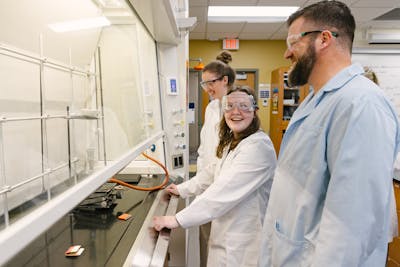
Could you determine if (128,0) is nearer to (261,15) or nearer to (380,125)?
(380,125)

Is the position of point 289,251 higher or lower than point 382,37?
lower

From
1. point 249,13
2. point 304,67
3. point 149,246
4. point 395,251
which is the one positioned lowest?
point 395,251

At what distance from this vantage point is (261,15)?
4.34 metres

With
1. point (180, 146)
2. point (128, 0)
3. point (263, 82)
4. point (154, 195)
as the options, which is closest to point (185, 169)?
point (180, 146)

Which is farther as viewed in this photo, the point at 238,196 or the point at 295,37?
the point at 238,196

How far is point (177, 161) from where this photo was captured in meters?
2.25

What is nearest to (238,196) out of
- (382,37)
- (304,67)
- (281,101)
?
(304,67)

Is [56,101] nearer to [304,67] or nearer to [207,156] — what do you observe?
[304,67]

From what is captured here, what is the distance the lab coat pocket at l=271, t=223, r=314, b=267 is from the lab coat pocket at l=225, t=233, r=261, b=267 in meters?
0.27

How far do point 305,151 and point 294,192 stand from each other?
0.49 feet

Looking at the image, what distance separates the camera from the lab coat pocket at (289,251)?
0.90 metres

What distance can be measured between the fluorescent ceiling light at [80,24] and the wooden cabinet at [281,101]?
4207 millimetres

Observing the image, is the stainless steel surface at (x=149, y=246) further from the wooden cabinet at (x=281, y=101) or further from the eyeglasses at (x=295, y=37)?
the wooden cabinet at (x=281, y=101)

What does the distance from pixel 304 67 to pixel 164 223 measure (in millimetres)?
824
